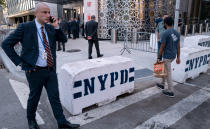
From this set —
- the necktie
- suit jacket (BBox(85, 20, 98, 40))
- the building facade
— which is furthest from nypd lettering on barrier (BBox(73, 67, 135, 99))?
the building facade

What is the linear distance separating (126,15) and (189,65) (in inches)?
383

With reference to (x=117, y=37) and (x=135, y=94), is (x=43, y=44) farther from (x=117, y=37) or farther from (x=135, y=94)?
(x=117, y=37)

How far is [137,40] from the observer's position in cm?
1339

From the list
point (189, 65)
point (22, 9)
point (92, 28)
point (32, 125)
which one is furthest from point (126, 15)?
point (22, 9)

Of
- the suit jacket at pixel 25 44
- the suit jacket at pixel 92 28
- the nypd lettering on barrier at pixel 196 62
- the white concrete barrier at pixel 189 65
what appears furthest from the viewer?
the suit jacket at pixel 92 28

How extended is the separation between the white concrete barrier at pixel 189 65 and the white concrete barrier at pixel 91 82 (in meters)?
1.93

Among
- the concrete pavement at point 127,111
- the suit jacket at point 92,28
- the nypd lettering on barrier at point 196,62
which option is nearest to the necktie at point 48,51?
the concrete pavement at point 127,111

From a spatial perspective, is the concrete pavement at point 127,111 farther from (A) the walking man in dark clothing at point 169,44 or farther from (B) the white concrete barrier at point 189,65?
(A) the walking man in dark clothing at point 169,44

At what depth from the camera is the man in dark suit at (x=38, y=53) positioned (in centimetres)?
276

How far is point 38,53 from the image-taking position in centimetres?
284

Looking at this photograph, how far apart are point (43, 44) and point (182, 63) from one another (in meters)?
4.30

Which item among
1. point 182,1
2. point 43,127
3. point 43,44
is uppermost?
point 182,1

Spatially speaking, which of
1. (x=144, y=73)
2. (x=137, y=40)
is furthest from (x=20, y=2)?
(x=144, y=73)

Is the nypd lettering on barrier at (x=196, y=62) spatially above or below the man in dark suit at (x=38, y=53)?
below
